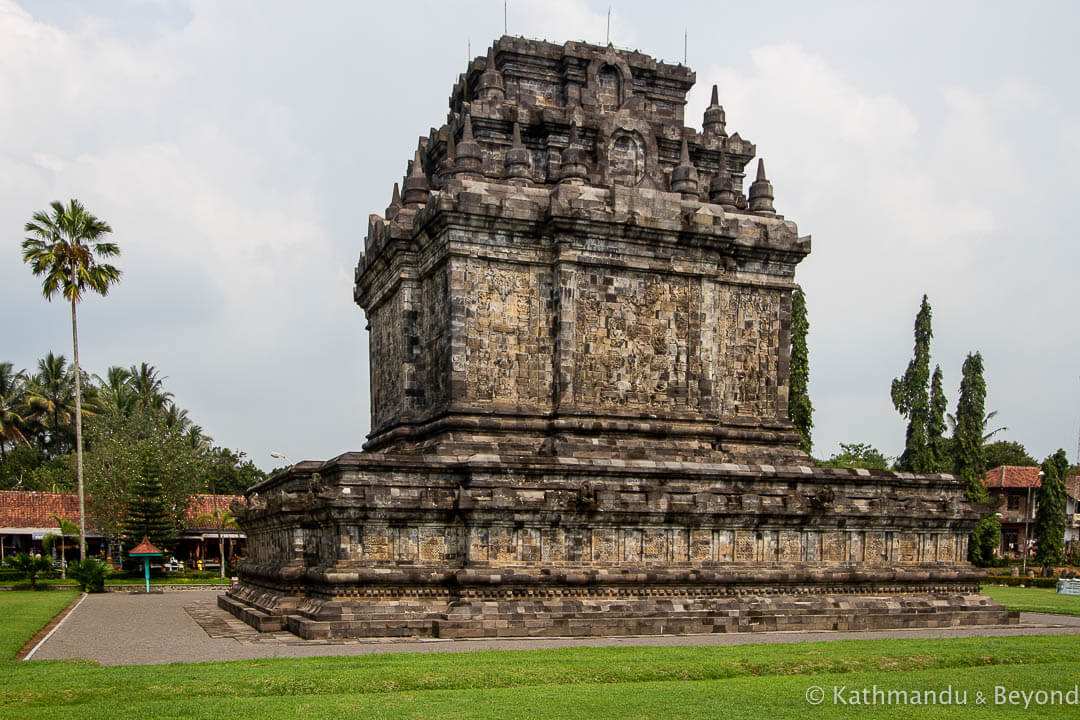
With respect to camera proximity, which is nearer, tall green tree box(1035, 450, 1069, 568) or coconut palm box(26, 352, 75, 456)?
tall green tree box(1035, 450, 1069, 568)

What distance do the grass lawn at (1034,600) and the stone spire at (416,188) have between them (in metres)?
18.8

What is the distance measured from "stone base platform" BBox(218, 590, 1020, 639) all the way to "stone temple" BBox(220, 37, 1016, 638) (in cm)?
5

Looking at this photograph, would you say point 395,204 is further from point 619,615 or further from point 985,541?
point 985,541

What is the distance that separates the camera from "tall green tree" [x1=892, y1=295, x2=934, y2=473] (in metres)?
55.2

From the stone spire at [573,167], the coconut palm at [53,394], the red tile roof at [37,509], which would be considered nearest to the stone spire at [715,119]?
the stone spire at [573,167]

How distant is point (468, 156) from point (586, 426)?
6.60 meters

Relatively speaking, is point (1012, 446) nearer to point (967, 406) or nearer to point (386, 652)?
point (967, 406)

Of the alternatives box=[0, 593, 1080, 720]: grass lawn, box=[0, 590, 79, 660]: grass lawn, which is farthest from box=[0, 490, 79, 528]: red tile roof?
box=[0, 593, 1080, 720]: grass lawn

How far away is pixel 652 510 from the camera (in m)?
22.0

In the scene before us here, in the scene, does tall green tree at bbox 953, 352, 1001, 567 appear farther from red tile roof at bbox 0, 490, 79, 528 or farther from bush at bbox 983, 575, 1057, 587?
red tile roof at bbox 0, 490, 79, 528

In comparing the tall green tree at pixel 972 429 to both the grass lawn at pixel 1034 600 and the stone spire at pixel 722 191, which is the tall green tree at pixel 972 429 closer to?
the grass lawn at pixel 1034 600

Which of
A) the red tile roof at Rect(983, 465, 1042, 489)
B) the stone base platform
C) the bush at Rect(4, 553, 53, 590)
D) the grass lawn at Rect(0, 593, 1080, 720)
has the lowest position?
the bush at Rect(4, 553, 53, 590)

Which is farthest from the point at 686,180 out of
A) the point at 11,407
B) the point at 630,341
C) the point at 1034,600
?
the point at 11,407

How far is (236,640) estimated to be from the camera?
1988 centimetres
